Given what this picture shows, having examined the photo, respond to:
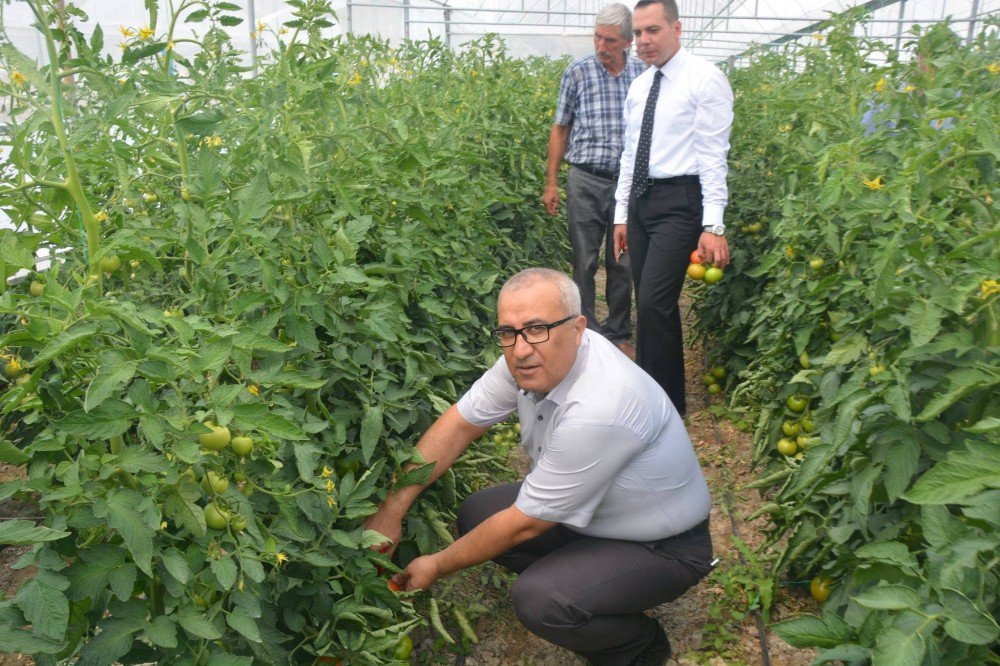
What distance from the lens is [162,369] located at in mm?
1328

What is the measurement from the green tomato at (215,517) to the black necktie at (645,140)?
274cm

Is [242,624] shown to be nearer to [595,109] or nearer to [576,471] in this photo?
[576,471]

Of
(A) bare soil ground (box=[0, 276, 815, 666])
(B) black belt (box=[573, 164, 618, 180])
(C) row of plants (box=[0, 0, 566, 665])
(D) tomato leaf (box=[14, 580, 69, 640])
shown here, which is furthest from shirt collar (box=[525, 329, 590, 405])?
(B) black belt (box=[573, 164, 618, 180])

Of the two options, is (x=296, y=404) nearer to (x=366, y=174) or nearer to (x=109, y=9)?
(x=366, y=174)

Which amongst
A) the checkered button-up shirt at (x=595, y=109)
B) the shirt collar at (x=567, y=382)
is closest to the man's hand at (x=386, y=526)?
the shirt collar at (x=567, y=382)

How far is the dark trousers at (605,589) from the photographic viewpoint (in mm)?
2348

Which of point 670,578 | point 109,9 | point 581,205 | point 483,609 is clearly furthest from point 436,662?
point 109,9

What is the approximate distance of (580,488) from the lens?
2.27m

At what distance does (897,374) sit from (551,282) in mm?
837

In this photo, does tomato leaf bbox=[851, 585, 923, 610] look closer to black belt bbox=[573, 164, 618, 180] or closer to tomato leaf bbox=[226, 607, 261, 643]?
tomato leaf bbox=[226, 607, 261, 643]

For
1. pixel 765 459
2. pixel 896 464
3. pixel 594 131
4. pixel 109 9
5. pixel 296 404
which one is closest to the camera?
pixel 896 464

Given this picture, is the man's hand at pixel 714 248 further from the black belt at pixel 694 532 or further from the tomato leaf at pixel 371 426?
the tomato leaf at pixel 371 426

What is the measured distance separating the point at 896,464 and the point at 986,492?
50 cm

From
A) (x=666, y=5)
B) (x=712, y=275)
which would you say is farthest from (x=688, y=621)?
(x=666, y=5)
